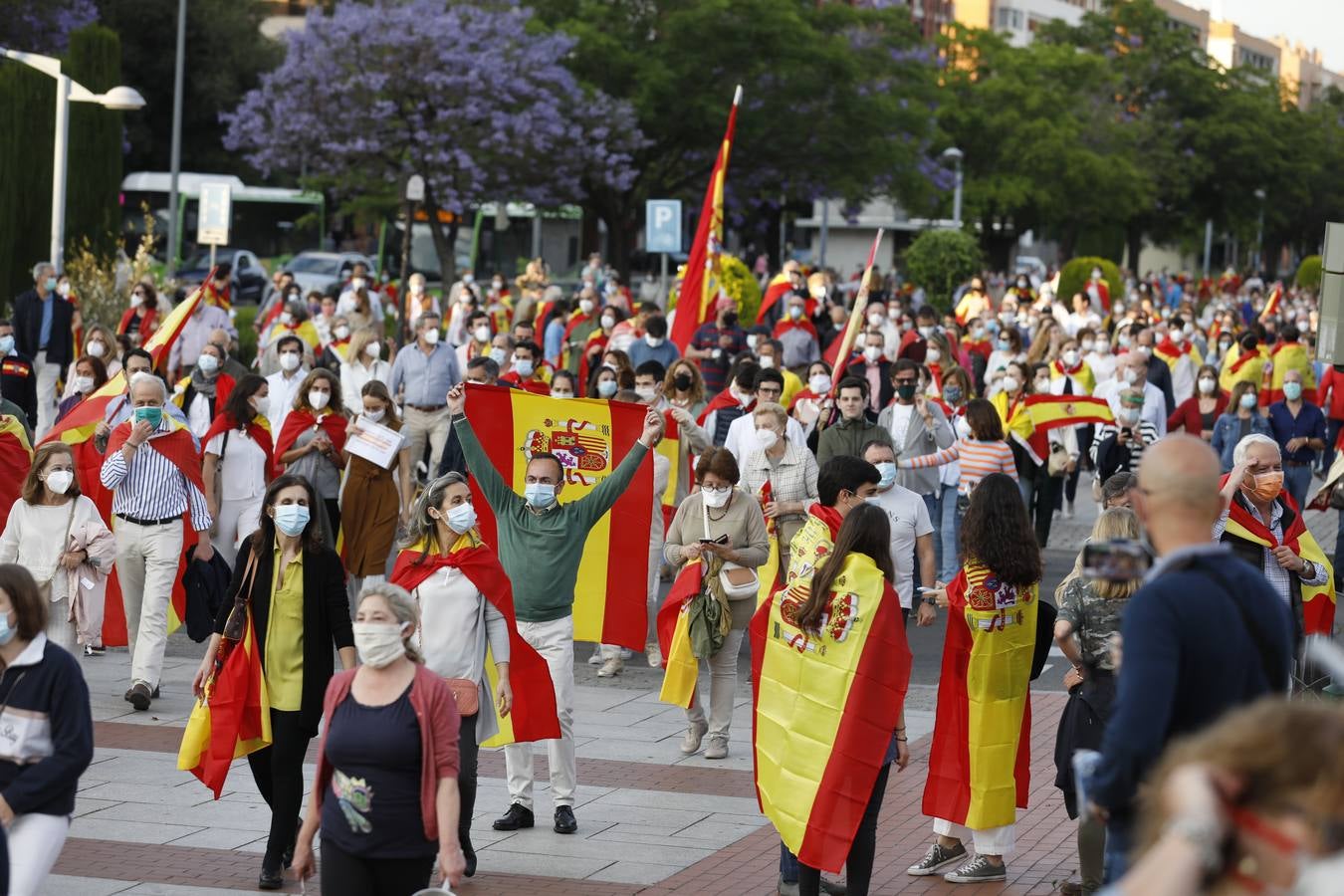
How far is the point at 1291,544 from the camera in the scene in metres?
9.59

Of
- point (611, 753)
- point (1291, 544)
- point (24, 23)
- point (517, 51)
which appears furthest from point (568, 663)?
point (24, 23)

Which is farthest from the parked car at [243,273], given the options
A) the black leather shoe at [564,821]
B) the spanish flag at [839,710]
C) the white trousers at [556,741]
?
the spanish flag at [839,710]

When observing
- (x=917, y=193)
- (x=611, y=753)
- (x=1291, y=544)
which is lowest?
(x=611, y=753)

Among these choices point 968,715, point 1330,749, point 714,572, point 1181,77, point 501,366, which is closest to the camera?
point 1330,749

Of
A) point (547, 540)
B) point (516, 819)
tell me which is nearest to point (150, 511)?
point (547, 540)

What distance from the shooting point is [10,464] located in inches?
522

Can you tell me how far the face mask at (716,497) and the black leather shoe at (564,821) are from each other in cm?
215

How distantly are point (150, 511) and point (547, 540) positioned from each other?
326 centimetres

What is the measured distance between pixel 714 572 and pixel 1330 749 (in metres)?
7.77

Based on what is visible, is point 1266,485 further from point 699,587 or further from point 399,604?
point 399,604

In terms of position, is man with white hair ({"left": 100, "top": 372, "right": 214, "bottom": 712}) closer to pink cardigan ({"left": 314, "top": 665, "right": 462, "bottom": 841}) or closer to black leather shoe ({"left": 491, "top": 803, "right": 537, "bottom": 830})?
black leather shoe ({"left": 491, "top": 803, "right": 537, "bottom": 830})

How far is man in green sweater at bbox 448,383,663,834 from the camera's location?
30.7 ft

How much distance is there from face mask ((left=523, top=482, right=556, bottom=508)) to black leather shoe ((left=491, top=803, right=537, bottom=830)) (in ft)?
4.40

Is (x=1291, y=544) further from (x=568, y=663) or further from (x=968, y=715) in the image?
(x=568, y=663)
